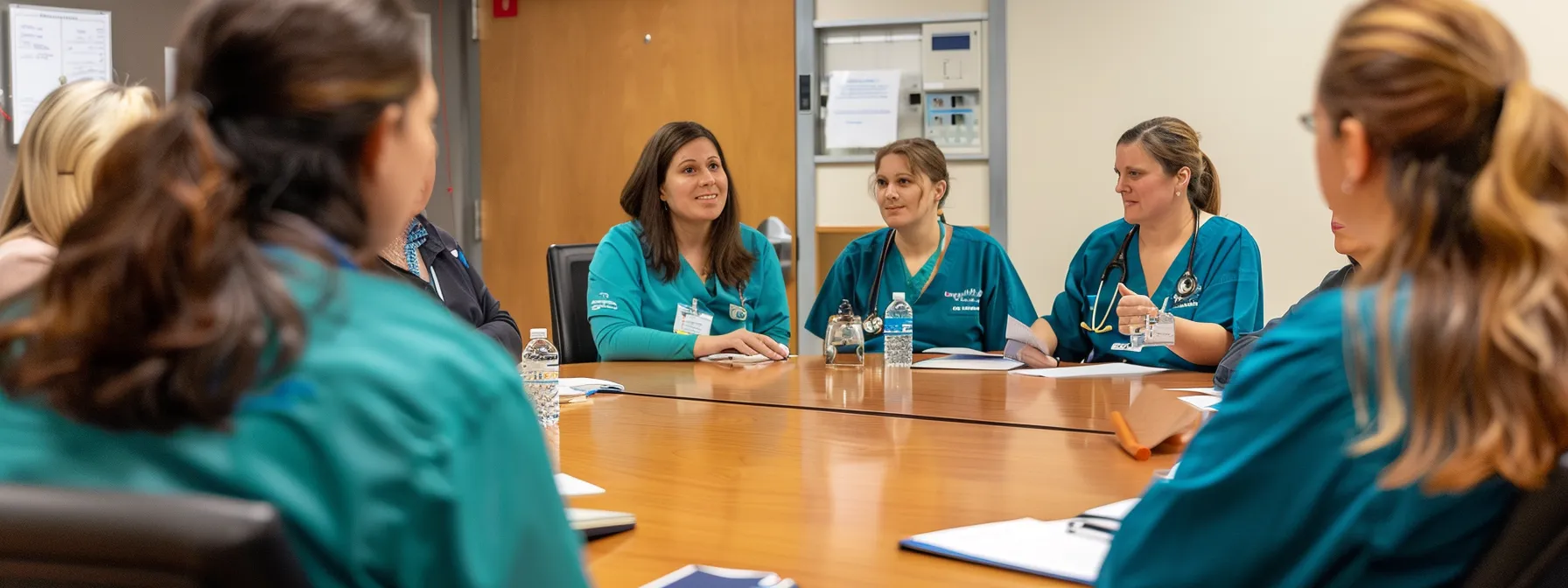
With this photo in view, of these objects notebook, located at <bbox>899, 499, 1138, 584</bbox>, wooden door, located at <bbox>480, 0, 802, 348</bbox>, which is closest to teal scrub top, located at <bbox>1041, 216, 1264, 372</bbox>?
wooden door, located at <bbox>480, 0, 802, 348</bbox>

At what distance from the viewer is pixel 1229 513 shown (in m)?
0.97

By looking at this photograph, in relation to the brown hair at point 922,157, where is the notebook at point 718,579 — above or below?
below

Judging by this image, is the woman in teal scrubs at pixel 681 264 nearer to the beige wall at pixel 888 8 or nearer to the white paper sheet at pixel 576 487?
the beige wall at pixel 888 8

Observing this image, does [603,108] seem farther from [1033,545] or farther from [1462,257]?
[1462,257]

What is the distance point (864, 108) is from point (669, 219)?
4.40 ft

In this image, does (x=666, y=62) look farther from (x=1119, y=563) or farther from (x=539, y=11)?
(x=1119, y=563)

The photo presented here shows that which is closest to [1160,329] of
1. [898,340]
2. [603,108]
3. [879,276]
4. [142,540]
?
[898,340]

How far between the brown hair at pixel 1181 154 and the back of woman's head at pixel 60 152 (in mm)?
2413

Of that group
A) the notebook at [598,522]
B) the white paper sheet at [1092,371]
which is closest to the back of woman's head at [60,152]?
the notebook at [598,522]

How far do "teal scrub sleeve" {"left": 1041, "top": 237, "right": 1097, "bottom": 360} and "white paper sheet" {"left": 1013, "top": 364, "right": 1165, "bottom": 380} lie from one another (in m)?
0.47

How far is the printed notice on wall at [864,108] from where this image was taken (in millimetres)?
4512

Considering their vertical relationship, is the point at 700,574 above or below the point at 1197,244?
below

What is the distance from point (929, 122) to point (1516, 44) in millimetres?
3570

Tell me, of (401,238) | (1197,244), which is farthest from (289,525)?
(1197,244)
